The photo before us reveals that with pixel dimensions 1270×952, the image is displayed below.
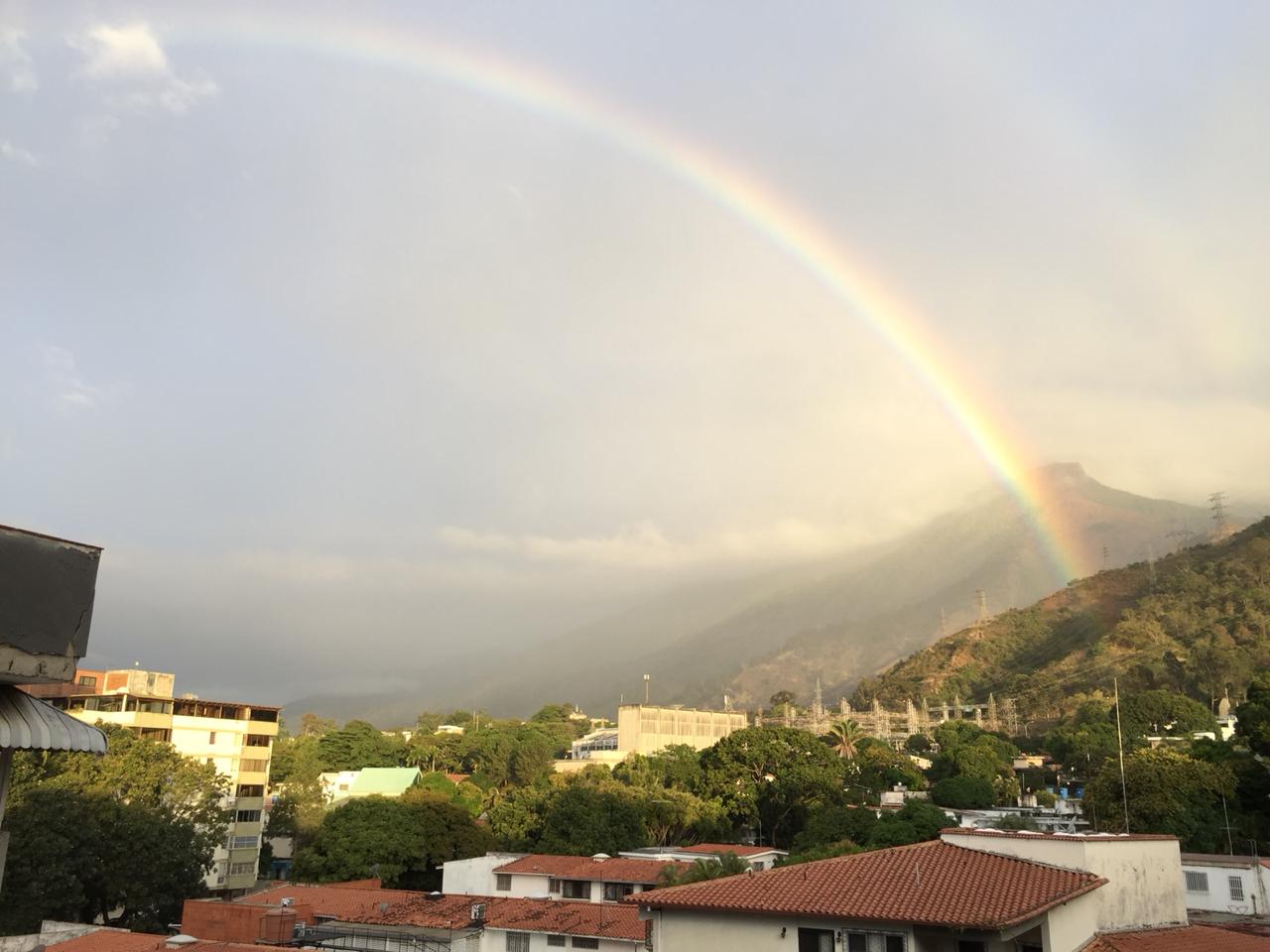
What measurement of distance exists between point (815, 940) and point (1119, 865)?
750 cm

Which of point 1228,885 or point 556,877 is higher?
point 1228,885

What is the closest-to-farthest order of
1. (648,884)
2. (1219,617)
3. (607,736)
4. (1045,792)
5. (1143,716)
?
(648,884) → (1045,792) → (1143,716) → (607,736) → (1219,617)

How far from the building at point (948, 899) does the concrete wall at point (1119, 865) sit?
0.03 m

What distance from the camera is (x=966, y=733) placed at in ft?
381

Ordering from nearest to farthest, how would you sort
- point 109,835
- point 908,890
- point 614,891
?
point 908,890 → point 614,891 → point 109,835

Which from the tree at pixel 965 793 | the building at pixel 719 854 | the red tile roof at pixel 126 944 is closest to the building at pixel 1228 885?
the building at pixel 719 854

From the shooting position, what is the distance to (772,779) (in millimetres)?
76312

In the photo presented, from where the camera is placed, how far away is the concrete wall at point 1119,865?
20297mm

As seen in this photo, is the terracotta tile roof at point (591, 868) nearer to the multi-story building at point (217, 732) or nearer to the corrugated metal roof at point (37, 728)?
the multi-story building at point (217, 732)

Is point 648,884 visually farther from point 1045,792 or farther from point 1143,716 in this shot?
point 1143,716

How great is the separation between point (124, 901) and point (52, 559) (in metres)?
48.5

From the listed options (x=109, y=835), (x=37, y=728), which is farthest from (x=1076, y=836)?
(x=109, y=835)

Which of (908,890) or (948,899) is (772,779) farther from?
(948,899)

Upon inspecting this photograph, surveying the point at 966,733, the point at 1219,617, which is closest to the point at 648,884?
the point at 966,733
